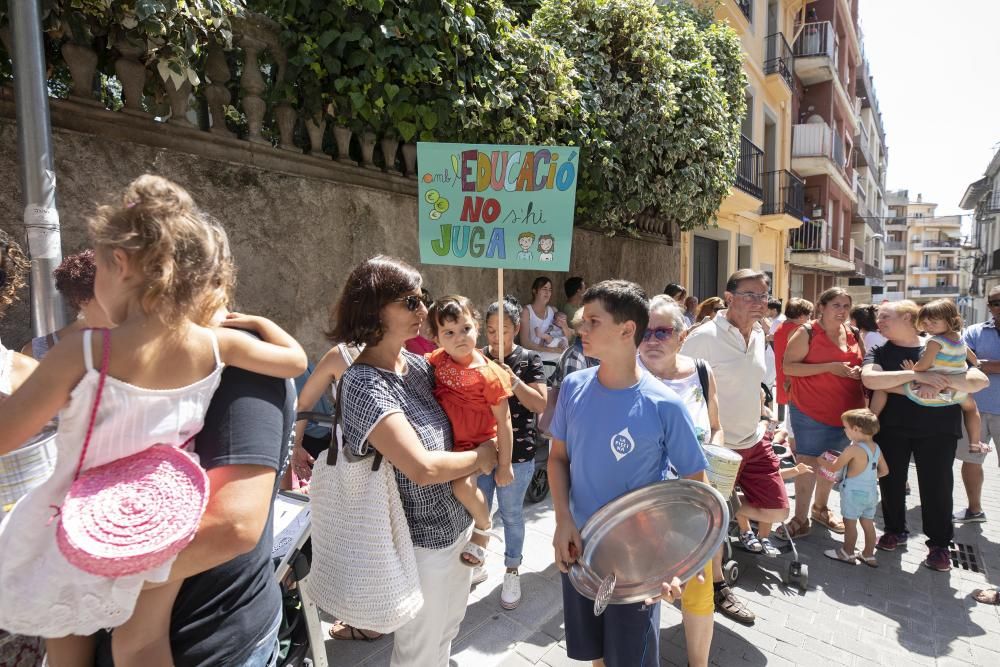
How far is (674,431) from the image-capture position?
2018 mm

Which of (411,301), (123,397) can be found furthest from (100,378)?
(411,301)

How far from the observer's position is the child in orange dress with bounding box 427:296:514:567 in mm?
2037

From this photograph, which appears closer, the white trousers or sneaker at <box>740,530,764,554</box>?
the white trousers

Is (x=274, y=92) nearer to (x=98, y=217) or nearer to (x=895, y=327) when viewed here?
(x=98, y=217)

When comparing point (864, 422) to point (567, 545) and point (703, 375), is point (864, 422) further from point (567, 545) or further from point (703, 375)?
point (567, 545)

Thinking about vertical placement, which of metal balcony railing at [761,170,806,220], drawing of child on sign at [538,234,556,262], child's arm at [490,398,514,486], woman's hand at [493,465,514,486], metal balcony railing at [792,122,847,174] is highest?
metal balcony railing at [792,122,847,174]

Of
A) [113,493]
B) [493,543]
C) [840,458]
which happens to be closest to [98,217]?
[113,493]

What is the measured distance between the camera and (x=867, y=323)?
607 cm

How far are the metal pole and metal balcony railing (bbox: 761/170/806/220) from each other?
17.0 m

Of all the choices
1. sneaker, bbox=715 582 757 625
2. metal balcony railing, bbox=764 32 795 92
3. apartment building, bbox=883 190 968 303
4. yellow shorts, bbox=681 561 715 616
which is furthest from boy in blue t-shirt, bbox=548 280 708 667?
apartment building, bbox=883 190 968 303

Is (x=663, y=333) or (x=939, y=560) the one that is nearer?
(x=663, y=333)

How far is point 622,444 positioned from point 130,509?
1569 mm

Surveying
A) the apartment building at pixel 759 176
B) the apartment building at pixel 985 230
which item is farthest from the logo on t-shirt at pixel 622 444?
the apartment building at pixel 985 230

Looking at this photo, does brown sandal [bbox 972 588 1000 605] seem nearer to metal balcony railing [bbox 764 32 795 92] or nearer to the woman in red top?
the woman in red top
